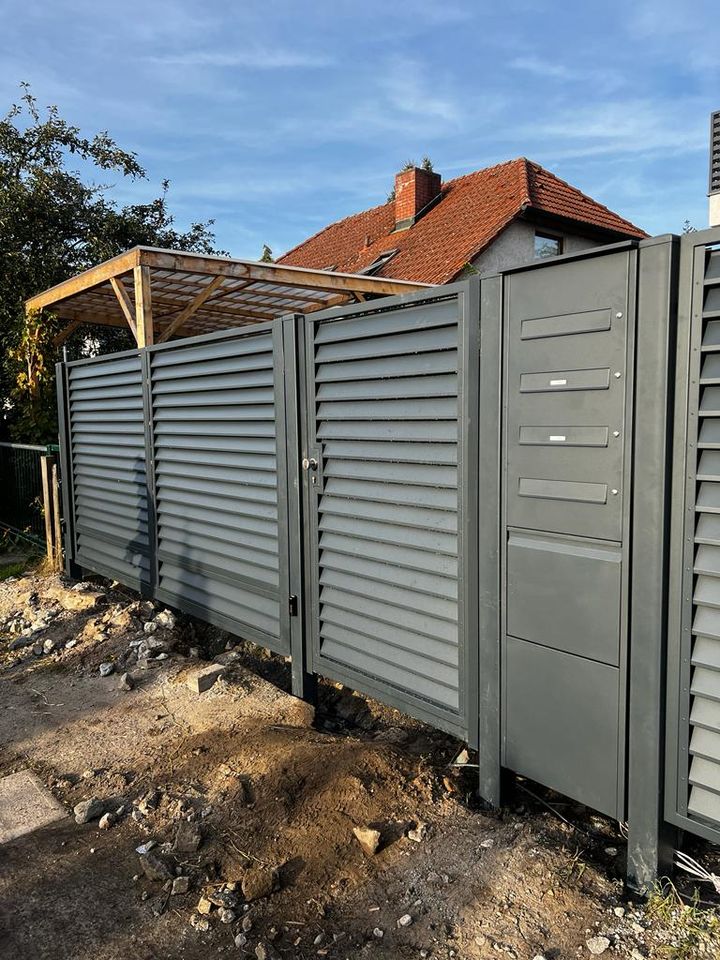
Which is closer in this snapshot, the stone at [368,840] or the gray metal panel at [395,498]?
the stone at [368,840]

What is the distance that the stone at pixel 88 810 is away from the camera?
9.92ft

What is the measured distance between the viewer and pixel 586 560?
2430 mm

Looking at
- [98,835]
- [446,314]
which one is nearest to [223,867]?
[98,835]

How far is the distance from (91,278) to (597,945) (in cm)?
723

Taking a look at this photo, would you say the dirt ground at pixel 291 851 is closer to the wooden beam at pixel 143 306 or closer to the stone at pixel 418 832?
the stone at pixel 418 832

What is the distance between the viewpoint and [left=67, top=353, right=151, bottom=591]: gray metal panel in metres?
5.62

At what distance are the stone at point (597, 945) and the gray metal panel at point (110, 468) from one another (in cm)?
426

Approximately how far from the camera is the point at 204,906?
7.80 feet

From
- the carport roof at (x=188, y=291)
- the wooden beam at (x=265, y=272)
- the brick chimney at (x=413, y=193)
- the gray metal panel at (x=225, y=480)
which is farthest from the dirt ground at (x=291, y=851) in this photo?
the brick chimney at (x=413, y=193)

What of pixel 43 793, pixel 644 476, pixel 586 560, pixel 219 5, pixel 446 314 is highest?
pixel 219 5

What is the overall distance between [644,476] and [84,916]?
242 centimetres

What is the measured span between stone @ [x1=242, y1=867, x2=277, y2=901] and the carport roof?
192 inches

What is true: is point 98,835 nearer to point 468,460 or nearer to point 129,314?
point 468,460

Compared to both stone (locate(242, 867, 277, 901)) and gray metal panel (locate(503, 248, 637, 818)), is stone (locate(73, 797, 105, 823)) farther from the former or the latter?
gray metal panel (locate(503, 248, 637, 818))
